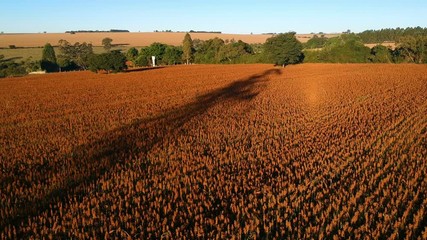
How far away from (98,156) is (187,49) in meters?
73.5

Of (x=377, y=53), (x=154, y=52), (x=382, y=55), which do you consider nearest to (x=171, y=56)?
(x=154, y=52)

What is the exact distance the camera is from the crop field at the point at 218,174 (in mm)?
6391

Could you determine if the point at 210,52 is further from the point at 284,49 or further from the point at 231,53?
the point at 284,49

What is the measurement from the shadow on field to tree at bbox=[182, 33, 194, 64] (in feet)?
213

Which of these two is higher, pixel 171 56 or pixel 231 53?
pixel 231 53

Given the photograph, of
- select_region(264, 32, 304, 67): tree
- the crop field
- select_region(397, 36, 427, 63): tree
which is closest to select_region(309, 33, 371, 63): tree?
select_region(397, 36, 427, 63): tree

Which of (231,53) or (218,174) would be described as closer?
(218,174)

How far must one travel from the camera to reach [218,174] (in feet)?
29.0

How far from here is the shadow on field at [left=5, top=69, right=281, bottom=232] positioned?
762 cm

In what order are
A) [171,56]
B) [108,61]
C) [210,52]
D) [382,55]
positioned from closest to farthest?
[108,61], [382,55], [171,56], [210,52]

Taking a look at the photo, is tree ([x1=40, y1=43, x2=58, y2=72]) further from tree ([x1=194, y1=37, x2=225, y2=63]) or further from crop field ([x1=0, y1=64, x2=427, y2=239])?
crop field ([x1=0, y1=64, x2=427, y2=239])

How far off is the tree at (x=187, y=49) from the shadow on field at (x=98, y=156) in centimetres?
Result: 6491

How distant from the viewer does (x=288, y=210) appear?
6875mm

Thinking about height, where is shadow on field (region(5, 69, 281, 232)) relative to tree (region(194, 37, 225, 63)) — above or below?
below
